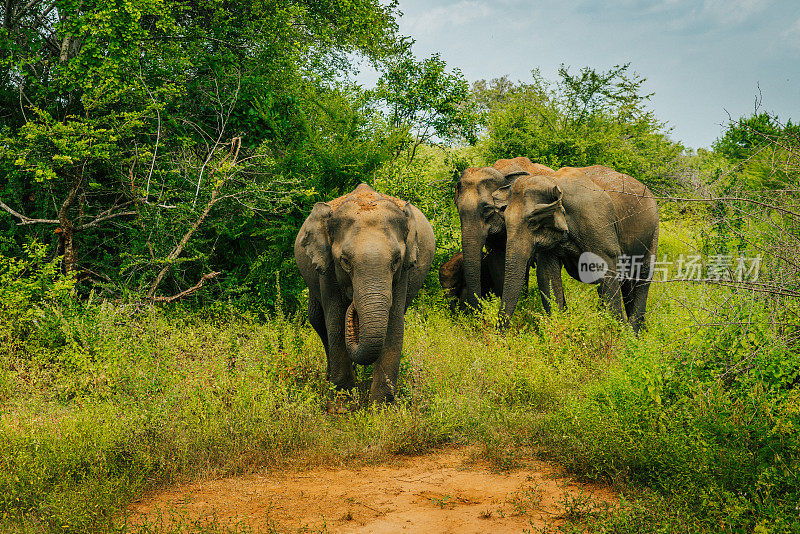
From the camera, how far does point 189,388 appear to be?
268 inches

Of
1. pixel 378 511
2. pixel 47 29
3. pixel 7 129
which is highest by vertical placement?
pixel 47 29

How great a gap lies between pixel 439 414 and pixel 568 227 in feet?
15.8

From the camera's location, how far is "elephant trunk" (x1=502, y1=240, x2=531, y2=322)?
33.1 ft

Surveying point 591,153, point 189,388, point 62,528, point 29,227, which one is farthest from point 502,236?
point 62,528

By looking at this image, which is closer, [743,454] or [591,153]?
[743,454]

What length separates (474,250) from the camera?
11.4 meters

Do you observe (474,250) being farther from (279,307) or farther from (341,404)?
(341,404)

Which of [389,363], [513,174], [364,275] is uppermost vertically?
[513,174]

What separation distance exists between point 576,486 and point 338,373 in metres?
3.06

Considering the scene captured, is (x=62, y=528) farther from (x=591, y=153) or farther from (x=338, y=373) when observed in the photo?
(x=591, y=153)

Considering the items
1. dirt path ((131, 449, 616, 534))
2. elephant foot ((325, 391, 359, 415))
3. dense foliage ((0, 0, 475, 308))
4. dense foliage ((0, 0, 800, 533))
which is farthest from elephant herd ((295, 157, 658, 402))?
dense foliage ((0, 0, 475, 308))

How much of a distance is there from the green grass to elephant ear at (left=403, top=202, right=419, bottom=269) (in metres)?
1.52

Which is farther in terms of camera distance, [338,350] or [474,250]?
[474,250]

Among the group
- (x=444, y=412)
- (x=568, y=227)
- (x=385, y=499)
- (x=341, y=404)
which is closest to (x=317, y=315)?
(x=341, y=404)
